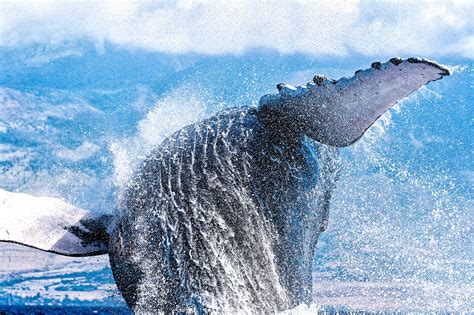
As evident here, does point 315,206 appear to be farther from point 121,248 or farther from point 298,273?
point 121,248

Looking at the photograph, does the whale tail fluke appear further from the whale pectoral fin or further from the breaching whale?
the whale pectoral fin

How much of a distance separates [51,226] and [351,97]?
4605mm

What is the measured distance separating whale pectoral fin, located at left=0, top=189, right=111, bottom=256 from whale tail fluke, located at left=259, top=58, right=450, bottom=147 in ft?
11.2

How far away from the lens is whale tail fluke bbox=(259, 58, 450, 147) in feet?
22.7

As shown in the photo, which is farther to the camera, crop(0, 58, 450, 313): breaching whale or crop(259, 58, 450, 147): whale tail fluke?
crop(0, 58, 450, 313): breaching whale

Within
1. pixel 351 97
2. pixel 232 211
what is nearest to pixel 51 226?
pixel 232 211

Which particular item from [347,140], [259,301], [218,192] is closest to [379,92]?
[347,140]

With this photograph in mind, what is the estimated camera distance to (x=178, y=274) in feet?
27.6

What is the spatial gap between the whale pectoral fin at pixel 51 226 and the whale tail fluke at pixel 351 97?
11.2ft

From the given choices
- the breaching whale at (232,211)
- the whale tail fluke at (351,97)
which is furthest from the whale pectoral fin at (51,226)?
the whale tail fluke at (351,97)

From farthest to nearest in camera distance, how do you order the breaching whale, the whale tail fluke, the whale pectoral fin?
the whale pectoral fin, the breaching whale, the whale tail fluke

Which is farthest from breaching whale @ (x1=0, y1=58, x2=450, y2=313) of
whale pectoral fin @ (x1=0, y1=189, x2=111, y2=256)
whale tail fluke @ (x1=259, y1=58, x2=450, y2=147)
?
whale pectoral fin @ (x1=0, y1=189, x2=111, y2=256)

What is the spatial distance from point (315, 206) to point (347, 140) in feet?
5.89

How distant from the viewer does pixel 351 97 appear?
7250 millimetres
